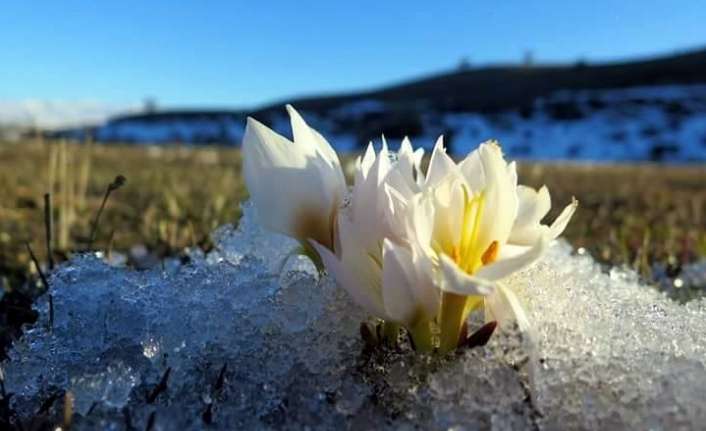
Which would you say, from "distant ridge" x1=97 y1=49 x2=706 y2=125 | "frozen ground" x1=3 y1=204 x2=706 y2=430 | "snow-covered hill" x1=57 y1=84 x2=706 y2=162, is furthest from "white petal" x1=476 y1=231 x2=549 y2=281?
"distant ridge" x1=97 y1=49 x2=706 y2=125

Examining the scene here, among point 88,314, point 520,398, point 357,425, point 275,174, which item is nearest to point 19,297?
point 88,314

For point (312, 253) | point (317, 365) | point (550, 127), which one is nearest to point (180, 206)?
point (312, 253)

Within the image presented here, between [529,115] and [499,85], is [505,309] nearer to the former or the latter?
[529,115]

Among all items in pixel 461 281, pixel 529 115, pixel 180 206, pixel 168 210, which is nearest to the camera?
pixel 461 281

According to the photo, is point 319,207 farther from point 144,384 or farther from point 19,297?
point 19,297

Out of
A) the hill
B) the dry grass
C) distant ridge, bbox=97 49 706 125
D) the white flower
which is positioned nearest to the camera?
the white flower

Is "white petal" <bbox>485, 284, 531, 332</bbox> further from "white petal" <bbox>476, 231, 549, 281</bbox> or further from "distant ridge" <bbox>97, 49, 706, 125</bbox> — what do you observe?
"distant ridge" <bbox>97, 49, 706, 125</bbox>
